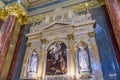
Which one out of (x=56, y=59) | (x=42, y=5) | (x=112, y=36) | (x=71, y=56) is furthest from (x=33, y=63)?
(x=42, y=5)

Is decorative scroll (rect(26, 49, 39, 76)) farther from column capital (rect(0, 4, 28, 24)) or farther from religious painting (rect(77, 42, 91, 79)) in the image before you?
column capital (rect(0, 4, 28, 24))

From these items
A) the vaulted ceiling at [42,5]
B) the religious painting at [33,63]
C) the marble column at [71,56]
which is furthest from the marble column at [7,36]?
the marble column at [71,56]

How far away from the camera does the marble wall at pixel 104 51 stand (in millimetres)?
4215

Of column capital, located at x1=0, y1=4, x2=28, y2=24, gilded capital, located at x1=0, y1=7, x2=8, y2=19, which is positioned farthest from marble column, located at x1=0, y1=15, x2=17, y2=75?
gilded capital, located at x1=0, y1=7, x2=8, y2=19

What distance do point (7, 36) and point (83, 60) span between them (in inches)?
145

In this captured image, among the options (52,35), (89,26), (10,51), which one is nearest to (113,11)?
(89,26)

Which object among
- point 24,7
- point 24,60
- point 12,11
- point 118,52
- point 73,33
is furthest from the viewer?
point 24,7

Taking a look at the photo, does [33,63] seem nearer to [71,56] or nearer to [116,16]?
[71,56]

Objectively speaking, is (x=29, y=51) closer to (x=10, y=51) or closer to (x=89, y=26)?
(x=10, y=51)

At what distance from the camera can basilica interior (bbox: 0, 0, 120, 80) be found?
4473mm

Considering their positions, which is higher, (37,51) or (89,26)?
(89,26)

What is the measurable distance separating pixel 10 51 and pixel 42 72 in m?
2.10

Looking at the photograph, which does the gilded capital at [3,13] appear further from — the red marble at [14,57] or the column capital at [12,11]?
the red marble at [14,57]

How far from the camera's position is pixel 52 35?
5.71 metres
